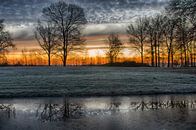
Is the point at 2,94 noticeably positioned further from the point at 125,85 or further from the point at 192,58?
the point at 192,58

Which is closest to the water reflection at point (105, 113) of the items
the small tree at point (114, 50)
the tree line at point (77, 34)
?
the tree line at point (77, 34)

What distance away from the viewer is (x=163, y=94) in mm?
23500

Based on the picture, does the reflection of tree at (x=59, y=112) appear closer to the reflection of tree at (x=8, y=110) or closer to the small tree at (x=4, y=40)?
the reflection of tree at (x=8, y=110)

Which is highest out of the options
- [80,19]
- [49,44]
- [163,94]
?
[80,19]

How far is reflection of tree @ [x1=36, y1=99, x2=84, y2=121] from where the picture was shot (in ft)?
44.8

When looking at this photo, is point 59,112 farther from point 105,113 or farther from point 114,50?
point 114,50

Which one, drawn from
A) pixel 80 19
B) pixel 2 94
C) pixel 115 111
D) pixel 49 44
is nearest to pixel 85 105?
pixel 115 111

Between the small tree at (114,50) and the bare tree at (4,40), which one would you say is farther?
the small tree at (114,50)

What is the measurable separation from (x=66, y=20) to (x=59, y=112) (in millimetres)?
58177

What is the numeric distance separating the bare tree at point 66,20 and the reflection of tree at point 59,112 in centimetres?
5437

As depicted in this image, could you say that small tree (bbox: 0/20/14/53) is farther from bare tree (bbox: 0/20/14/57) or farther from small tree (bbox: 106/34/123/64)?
small tree (bbox: 106/34/123/64)

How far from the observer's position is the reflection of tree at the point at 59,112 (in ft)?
44.8

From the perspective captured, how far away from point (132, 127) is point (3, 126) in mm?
4471

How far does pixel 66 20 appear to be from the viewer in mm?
71875
